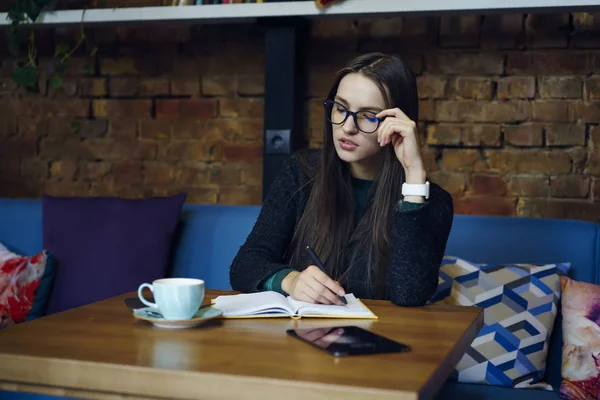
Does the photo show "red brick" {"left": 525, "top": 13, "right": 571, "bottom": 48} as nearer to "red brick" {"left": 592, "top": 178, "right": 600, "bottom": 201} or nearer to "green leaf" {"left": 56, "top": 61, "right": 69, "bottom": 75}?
"red brick" {"left": 592, "top": 178, "right": 600, "bottom": 201}

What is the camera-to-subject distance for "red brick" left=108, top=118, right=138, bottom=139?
2.76 metres

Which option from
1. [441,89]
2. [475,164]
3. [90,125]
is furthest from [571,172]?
[90,125]

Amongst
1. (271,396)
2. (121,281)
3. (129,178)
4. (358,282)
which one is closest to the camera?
(271,396)

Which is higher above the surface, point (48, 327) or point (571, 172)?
point (571, 172)

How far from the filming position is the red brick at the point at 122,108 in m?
2.74

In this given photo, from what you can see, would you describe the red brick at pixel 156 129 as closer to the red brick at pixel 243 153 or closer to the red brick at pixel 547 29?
the red brick at pixel 243 153

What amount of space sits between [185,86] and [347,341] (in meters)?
1.84

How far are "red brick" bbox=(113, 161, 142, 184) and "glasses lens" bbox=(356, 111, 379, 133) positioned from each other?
1384mm

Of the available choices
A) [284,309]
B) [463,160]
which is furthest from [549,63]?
[284,309]

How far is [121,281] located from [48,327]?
3.02 ft

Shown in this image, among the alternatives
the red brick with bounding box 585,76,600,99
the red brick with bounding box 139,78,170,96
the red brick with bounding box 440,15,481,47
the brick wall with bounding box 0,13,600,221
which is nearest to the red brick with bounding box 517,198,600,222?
the brick wall with bounding box 0,13,600,221

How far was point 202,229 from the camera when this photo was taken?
7.04 feet

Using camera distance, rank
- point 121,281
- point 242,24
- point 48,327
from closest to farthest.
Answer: point 48,327
point 121,281
point 242,24

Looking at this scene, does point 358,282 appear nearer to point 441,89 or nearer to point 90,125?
point 441,89
